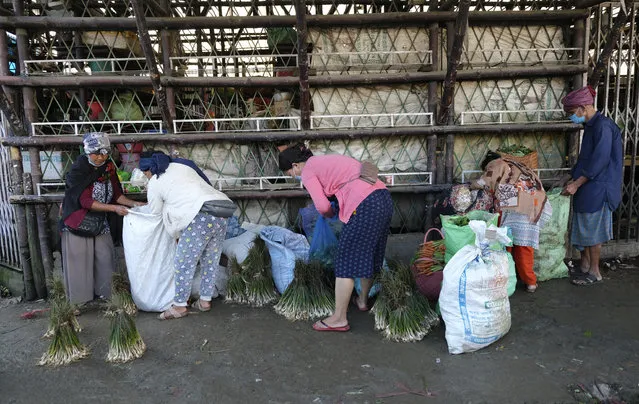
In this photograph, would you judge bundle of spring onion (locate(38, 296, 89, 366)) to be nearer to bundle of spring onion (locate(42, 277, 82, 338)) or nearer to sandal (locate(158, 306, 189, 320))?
bundle of spring onion (locate(42, 277, 82, 338))

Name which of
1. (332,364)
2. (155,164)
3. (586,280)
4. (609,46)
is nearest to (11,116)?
(155,164)

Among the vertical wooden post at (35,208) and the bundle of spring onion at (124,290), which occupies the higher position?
the vertical wooden post at (35,208)

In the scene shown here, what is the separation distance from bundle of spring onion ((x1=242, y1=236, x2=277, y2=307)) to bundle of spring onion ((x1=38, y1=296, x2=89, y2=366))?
4.52 feet

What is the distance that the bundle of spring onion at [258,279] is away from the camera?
3.97m

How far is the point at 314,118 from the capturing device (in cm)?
478

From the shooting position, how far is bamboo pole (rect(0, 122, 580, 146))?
445 cm

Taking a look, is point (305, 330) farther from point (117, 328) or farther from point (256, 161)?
point (256, 161)

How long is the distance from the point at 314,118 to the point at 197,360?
272cm

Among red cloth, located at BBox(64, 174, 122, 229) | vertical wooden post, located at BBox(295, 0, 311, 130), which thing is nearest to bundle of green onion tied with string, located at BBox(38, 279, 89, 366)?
red cloth, located at BBox(64, 174, 122, 229)

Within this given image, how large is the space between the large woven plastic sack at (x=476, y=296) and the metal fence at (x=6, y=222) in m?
4.39

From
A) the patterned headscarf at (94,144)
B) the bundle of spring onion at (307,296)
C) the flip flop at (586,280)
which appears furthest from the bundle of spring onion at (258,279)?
the flip flop at (586,280)

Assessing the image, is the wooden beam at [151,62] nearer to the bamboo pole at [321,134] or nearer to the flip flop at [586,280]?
the bamboo pole at [321,134]

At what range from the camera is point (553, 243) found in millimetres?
4320

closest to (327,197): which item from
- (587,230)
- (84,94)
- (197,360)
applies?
(197,360)
